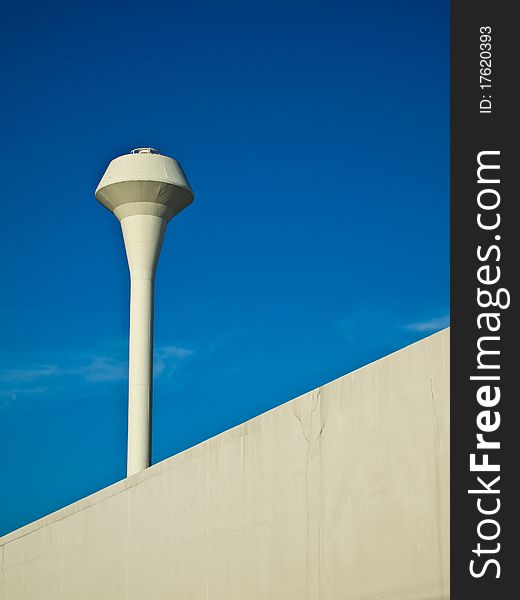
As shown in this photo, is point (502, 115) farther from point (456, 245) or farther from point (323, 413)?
point (323, 413)

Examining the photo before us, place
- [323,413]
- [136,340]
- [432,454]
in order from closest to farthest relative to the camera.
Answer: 1. [432,454]
2. [323,413]
3. [136,340]

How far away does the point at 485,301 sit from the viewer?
23.7 feet

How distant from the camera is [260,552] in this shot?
35.8ft

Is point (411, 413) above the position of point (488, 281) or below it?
below

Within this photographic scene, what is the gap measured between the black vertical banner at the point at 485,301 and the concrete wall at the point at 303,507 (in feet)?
3.59

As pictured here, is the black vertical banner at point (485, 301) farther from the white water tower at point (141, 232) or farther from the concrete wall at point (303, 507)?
the white water tower at point (141, 232)

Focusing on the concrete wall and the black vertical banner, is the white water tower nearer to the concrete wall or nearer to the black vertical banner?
the concrete wall

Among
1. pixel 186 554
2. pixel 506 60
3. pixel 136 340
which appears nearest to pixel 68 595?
pixel 186 554

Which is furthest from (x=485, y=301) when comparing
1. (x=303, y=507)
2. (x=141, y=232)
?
(x=141, y=232)

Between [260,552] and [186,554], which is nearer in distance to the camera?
[260,552]

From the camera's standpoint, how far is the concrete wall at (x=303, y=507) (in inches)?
336

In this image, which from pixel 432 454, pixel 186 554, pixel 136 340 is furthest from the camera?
pixel 136 340

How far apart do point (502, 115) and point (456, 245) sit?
1205mm

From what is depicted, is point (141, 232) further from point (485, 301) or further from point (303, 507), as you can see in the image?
point (485, 301)
